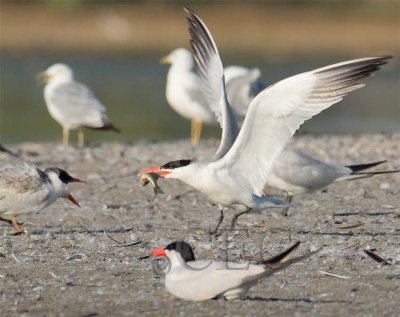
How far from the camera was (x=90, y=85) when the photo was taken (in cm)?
2592

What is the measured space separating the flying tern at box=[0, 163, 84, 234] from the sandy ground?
226mm

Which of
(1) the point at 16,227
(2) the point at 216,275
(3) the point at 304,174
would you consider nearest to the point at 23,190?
(1) the point at 16,227

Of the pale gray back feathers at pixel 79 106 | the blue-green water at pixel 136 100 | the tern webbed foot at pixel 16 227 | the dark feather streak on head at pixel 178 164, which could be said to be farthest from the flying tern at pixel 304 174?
the blue-green water at pixel 136 100

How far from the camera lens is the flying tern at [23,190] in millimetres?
8211

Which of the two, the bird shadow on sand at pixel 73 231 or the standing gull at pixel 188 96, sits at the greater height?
the bird shadow on sand at pixel 73 231

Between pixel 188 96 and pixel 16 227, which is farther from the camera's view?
pixel 188 96

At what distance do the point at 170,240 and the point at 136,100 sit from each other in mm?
15368

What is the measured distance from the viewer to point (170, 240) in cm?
814

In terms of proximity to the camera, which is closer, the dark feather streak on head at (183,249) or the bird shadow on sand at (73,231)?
the dark feather streak on head at (183,249)

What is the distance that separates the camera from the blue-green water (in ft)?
62.2

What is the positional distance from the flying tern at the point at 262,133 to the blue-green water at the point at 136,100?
931 centimetres

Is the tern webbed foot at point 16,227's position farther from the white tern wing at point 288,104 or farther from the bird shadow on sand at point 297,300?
the bird shadow on sand at point 297,300

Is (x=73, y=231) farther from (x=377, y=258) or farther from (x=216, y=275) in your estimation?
(x=216, y=275)

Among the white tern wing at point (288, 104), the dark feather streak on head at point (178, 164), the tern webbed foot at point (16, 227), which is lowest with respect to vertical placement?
the tern webbed foot at point (16, 227)
